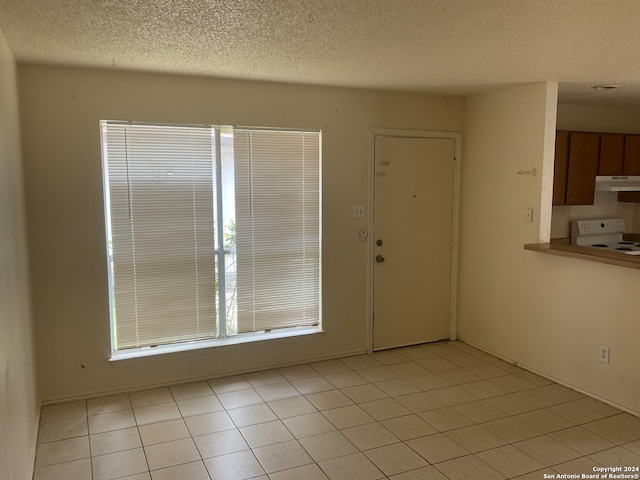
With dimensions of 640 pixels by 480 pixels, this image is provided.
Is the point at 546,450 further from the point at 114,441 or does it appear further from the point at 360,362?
the point at 114,441

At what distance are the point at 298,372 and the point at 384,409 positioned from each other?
0.90 meters

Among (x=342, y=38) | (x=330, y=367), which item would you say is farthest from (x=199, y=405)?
(x=342, y=38)

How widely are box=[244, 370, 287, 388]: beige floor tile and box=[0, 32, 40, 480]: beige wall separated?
1456mm

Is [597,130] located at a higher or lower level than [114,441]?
higher

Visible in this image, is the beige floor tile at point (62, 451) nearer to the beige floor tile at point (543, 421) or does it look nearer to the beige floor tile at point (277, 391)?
the beige floor tile at point (277, 391)

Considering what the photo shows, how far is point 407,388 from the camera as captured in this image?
147 inches

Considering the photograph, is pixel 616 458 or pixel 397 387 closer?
pixel 616 458

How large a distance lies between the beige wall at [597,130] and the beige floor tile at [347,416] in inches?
113

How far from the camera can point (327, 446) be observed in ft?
9.56

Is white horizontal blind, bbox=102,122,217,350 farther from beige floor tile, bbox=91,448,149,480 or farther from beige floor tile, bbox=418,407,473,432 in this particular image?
beige floor tile, bbox=418,407,473,432

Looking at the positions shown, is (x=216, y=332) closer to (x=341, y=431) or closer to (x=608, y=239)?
(x=341, y=431)

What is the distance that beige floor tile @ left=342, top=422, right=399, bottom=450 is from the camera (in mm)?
2932

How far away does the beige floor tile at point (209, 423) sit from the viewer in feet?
10.2

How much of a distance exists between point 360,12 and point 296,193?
6.64 ft
